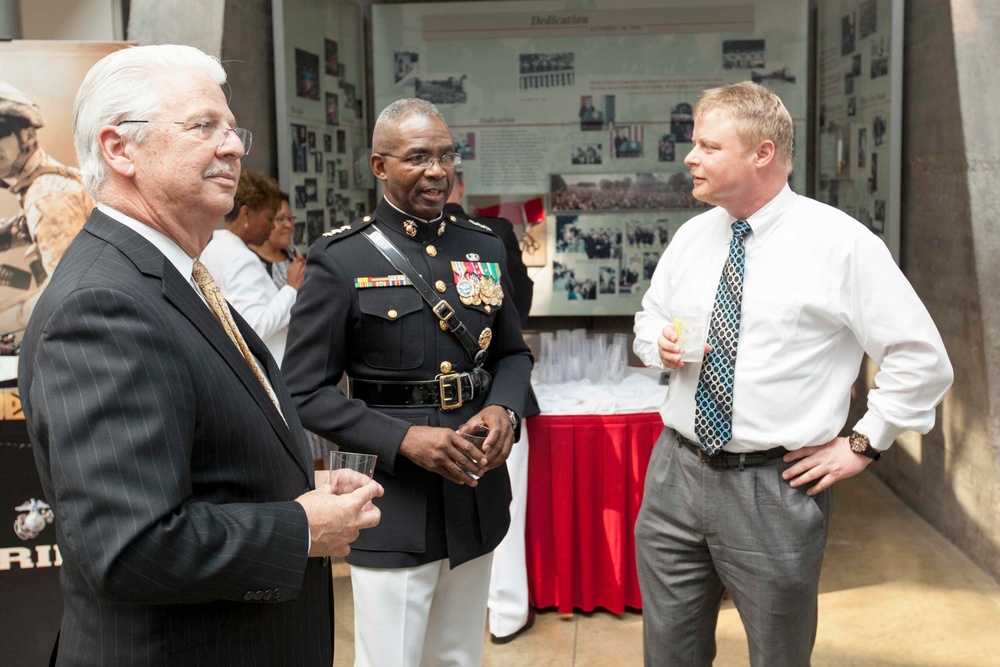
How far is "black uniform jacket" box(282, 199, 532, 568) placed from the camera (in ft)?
8.36

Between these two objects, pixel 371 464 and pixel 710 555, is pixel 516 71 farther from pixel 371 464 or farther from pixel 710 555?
pixel 371 464

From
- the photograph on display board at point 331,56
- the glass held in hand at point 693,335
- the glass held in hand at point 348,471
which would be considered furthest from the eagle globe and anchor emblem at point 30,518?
the photograph on display board at point 331,56

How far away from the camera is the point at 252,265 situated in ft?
13.7

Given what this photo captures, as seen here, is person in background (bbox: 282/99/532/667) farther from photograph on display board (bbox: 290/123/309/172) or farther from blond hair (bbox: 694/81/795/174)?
photograph on display board (bbox: 290/123/309/172)

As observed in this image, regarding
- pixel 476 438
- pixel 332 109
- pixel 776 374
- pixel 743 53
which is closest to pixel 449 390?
pixel 476 438

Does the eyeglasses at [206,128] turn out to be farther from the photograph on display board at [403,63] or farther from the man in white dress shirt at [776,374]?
the photograph on display board at [403,63]

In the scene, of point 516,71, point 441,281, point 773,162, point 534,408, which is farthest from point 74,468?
point 516,71

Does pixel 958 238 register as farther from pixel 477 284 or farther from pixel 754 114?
pixel 477 284

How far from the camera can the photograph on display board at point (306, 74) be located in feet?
16.5

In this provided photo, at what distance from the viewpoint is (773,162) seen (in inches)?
99.0

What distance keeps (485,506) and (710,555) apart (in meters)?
0.60

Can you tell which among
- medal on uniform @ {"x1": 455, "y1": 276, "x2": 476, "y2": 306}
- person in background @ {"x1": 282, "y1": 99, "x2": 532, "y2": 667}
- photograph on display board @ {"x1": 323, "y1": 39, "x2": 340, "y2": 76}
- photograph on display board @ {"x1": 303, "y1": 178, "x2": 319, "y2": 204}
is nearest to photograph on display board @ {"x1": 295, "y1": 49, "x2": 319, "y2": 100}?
photograph on display board @ {"x1": 323, "y1": 39, "x2": 340, "y2": 76}

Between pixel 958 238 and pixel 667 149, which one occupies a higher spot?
pixel 667 149

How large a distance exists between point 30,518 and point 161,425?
199 centimetres
